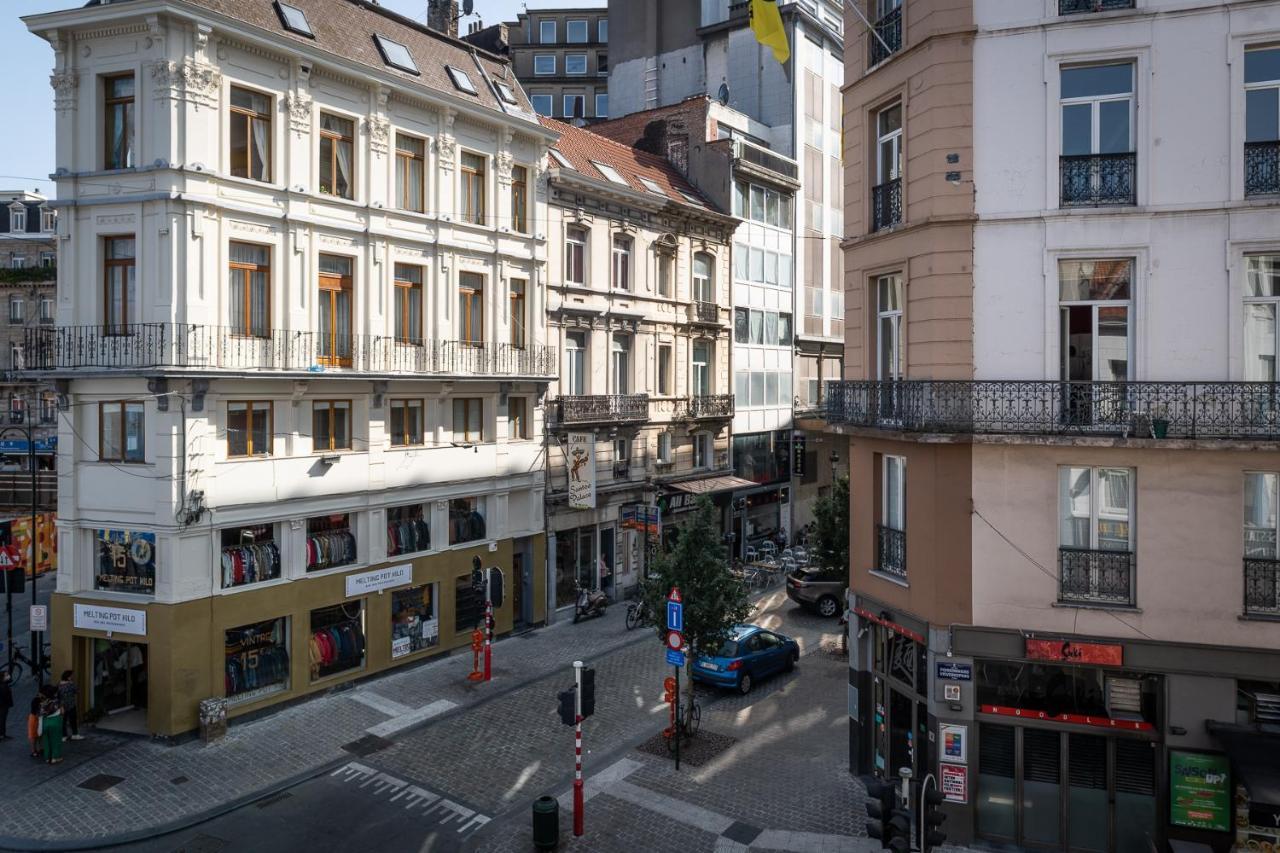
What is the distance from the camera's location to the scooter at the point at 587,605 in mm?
27969

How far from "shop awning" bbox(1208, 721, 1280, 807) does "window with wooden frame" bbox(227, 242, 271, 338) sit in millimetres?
19813

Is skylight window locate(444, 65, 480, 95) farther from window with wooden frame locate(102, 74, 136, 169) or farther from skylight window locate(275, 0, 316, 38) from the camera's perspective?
window with wooden frame locate(102, 74, 136, 169)

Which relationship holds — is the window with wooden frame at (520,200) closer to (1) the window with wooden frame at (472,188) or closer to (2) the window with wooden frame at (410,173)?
(1) the window with wooden frame at (472,188)

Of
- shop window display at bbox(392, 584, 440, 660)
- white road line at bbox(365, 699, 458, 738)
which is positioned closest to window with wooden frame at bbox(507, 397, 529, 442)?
shop window display at bbox(392, 584, 440, 660)

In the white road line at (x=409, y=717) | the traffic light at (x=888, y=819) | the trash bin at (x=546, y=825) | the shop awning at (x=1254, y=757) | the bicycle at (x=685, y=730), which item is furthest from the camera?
the white road line at (x=409, y=717)

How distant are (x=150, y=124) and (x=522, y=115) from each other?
11132 millimetres

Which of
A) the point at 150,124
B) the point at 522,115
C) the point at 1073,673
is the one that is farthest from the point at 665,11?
the point at 1073,673

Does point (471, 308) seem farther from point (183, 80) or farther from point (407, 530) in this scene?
point (183, 80)

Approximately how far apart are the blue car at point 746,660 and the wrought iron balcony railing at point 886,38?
12958 millimetres

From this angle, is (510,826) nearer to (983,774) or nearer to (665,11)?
(983,774)

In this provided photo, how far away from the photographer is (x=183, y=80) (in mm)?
18109

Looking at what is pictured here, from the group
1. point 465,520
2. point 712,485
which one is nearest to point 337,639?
point 465,520

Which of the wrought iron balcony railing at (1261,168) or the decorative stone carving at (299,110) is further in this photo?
the decorative stone carving at (299,110)

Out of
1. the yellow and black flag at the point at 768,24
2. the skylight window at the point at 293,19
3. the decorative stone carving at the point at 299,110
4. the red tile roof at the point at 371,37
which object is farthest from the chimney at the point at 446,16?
the yellow and black flag at the point at 768,24
